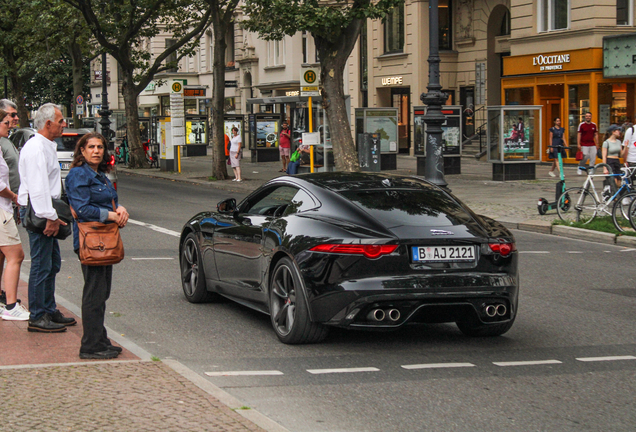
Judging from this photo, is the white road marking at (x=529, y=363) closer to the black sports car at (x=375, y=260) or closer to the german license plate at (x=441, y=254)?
the black sports car at (x=375, y=260)

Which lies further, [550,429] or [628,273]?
[628,273]

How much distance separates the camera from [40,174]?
273 inches

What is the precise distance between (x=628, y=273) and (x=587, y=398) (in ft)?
20.1

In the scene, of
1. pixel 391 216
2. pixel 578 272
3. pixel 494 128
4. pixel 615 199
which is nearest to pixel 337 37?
pixel 494 128

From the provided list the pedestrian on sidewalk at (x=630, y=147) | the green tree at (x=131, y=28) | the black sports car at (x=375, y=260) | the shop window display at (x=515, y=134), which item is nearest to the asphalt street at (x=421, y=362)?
the black sports car at (x=375, y=260)

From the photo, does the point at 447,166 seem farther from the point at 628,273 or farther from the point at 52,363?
the point at 52,363

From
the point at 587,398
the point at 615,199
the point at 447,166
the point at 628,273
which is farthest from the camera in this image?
the point at 447,166

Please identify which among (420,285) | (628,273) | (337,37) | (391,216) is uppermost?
(337,37)

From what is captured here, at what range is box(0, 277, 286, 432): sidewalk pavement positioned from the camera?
15.6 ft

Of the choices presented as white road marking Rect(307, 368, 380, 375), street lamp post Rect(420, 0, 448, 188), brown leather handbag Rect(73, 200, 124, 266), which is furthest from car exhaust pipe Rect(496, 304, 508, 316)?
street lamp post Rect(420, 0, 448, 188)

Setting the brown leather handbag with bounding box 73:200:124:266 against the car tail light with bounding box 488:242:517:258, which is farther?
the car tail light with bounding box 488:242:517:258

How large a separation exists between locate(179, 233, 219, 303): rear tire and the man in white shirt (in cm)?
167

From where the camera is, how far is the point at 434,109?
19781mm

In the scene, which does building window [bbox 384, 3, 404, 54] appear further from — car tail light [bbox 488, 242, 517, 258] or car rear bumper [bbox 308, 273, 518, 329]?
car rear bumper [bbox 308, 273, 518, 329]
